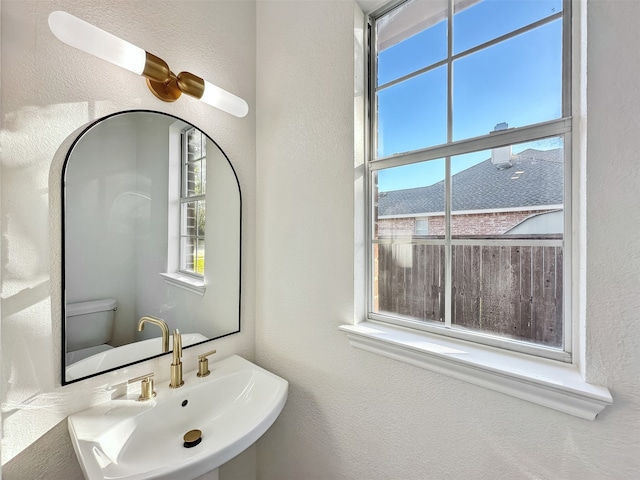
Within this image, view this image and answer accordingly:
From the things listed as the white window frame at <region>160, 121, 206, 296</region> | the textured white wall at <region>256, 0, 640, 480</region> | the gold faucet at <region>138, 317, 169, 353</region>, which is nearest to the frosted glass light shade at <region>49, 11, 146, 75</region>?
the white window frame at <region>160, 121, 206, 296</region>

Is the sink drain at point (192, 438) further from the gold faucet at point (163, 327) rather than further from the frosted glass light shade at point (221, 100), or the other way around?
the frosted glass light shade at point (221, 100)

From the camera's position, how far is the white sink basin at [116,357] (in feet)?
2.78

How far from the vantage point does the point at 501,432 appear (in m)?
0.70

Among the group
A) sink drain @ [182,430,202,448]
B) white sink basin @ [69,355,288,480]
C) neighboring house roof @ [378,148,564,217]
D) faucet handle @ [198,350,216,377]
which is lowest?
sink drain @ [182,430,202,448]

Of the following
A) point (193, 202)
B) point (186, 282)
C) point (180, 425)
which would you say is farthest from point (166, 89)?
point (180, 425)

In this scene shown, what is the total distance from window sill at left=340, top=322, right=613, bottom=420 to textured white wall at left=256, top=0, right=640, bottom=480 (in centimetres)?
4

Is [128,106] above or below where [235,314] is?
above

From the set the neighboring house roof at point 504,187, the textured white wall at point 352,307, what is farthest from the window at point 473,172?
the textured white wall at point 352,307

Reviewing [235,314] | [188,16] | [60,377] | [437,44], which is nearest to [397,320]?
[235,314]

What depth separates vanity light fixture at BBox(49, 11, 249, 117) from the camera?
67 centimetres

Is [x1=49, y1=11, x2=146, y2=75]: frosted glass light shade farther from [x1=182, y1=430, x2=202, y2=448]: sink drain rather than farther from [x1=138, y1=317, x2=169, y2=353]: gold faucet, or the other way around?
[x1=182, y1=430, x2=202, y2=448]: sink drain

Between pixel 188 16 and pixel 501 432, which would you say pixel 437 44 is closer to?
A: pixel 188 16

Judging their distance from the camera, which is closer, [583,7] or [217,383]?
[583,7]

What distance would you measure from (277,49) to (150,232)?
96 centimetres
